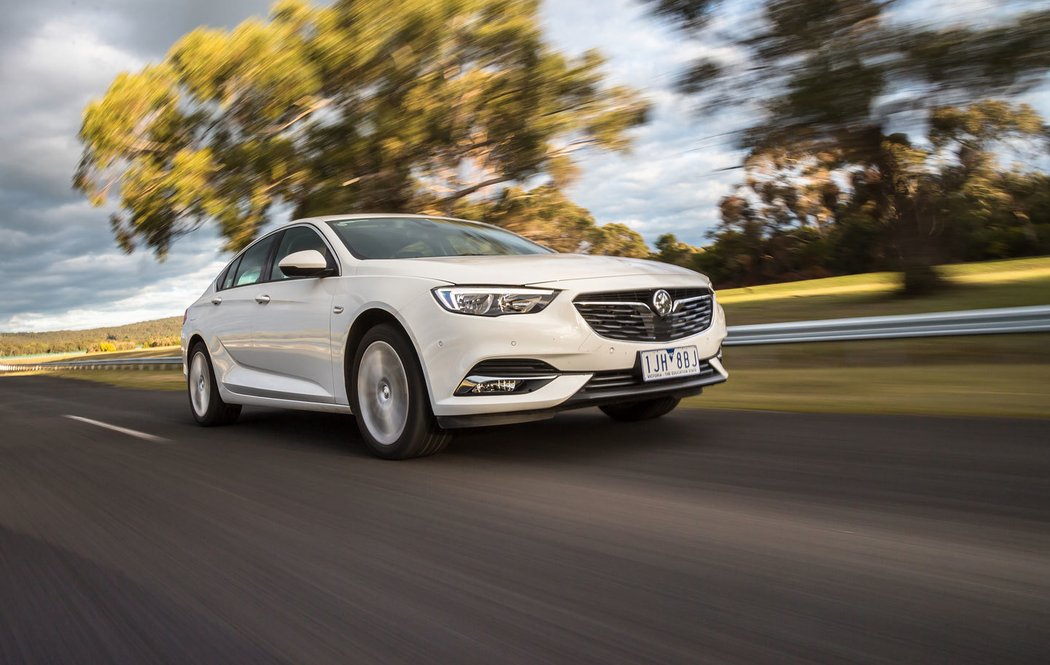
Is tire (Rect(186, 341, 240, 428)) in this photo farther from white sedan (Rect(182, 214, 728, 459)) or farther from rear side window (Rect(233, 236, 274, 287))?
white sedan (Rect(182, 214, 728, 459))

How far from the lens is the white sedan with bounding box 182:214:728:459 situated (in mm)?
4730

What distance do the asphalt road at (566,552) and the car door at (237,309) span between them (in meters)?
1.55

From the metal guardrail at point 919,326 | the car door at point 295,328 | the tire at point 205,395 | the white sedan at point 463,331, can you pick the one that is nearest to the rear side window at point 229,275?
the tire at point 205,395

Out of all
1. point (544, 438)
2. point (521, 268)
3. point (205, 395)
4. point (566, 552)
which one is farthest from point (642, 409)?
point (205, 395)

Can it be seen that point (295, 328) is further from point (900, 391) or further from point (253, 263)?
point (900, 391)

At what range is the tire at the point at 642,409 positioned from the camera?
6.29m

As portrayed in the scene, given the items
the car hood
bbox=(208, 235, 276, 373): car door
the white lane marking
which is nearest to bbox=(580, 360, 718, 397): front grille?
the car hood

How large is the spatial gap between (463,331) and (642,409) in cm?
201

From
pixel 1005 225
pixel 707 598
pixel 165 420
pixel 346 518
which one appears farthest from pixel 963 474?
pixel 1005 225

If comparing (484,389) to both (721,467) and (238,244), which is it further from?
(238,244)

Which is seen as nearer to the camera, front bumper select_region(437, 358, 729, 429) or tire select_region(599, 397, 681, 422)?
front bumper select_region(437, 358, 729, 429)

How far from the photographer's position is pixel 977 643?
7.38 ft

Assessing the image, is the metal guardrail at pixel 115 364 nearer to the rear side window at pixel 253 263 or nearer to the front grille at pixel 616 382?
the rear side window at pixel 253 263

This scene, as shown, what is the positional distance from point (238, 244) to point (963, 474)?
57.7ft
